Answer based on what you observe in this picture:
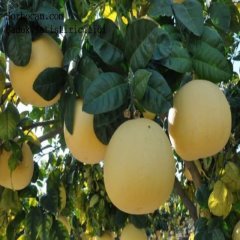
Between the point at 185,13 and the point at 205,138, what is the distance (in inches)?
13.2

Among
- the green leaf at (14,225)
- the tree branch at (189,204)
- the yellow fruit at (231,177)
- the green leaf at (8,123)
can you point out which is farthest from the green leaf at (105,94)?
the tree branch at (189,204)

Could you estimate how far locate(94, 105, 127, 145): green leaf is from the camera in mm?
944

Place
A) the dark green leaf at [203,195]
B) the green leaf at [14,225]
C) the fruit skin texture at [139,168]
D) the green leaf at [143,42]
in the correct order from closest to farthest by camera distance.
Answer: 1. the fruit skin texture at [139,168]
2. the green leaf at [143,42]
3. the dark green leaf at [203,195]
4. the green leaf at [14,225]

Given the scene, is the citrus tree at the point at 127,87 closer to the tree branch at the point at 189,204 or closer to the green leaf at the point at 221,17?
the green leaf at the point at 221,17

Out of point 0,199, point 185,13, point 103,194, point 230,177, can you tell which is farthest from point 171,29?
point 103,194

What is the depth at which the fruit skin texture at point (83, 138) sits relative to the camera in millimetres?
1009

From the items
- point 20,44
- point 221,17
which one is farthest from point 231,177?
point 20,44

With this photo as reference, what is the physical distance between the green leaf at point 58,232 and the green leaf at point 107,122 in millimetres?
817

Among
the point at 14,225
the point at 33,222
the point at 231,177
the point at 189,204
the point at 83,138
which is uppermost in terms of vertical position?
the point at 83,138

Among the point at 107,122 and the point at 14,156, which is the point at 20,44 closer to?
the point at 107,122

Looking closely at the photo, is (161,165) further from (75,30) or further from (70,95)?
(75,30)

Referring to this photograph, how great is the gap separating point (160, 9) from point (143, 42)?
7.6 inches

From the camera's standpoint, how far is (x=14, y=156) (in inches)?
56.6

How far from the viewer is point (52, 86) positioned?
1.04 m
